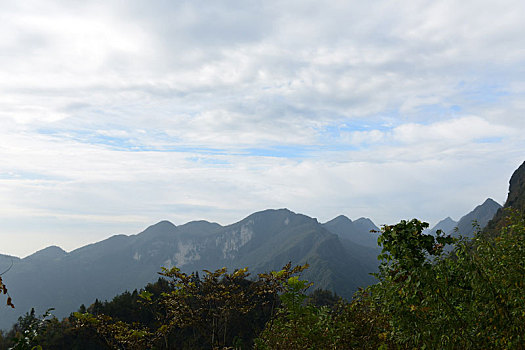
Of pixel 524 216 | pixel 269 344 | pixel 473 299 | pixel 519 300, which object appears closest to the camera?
pixel 519 300

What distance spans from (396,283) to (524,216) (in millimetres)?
2648

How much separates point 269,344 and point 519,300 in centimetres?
448

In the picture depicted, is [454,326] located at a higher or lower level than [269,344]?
higher

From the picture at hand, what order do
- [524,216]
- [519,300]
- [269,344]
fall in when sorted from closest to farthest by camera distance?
1. [519,300]
2. [524,216]
3. [269,344]

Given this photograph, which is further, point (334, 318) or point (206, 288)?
point (206, 288)

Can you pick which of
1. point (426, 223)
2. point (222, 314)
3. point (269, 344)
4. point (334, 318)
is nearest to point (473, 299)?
point (426, 223)

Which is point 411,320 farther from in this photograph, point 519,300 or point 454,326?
point 519,300

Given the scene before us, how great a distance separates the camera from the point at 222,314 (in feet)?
28.4

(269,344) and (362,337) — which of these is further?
(269,344)

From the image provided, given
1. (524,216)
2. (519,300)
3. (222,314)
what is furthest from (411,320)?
(222,314)

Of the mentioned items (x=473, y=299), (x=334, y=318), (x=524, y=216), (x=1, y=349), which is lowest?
(x=1, y=349)

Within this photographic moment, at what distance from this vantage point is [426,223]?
541cm

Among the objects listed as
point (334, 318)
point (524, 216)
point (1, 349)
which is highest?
point (524, 216)

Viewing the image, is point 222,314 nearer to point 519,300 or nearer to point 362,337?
point 362,337
